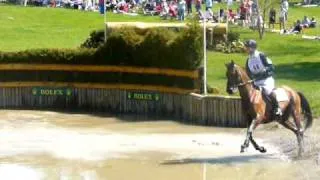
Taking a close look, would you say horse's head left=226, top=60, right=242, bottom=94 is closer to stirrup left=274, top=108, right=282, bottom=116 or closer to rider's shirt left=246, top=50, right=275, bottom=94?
rider's shirt left=246, top=50, right=275, bottom=94

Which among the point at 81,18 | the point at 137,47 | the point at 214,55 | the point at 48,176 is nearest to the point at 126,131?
the point at 137,47

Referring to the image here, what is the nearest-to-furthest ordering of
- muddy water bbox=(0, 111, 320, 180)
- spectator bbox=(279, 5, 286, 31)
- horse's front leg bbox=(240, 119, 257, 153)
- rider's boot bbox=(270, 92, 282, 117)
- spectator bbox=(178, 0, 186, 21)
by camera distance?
muddy water bbox=(0, 111, 320, 180), horse's front leg bbox=(240, 119, 257, 153), rider's boot bbox=(270, 92, 282, 117), spectator bbox=(279, 5, 286, 31), spectator bbox=(178, 0, 186, 21)

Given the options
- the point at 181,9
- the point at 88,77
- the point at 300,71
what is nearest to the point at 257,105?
the point at 88,77

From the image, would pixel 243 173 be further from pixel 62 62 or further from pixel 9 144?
pixel 62 62

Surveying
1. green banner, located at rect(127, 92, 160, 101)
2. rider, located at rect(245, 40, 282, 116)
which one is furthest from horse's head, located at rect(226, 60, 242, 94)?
green banner, located at rect(127, 92, 160, 101)

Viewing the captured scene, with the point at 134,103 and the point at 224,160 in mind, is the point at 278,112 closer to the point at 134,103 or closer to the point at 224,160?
the point at 224,160

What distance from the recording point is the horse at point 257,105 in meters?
17.4

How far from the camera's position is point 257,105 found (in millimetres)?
17594

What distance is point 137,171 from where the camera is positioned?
55.6 ft

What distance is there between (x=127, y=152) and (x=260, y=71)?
387cm

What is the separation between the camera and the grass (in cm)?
2800

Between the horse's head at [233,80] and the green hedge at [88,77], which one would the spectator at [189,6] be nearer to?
the green hedge at [88,77]

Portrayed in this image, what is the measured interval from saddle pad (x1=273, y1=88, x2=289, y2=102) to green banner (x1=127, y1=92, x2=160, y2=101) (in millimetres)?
9011

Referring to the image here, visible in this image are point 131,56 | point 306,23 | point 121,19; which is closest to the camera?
point 131,56
